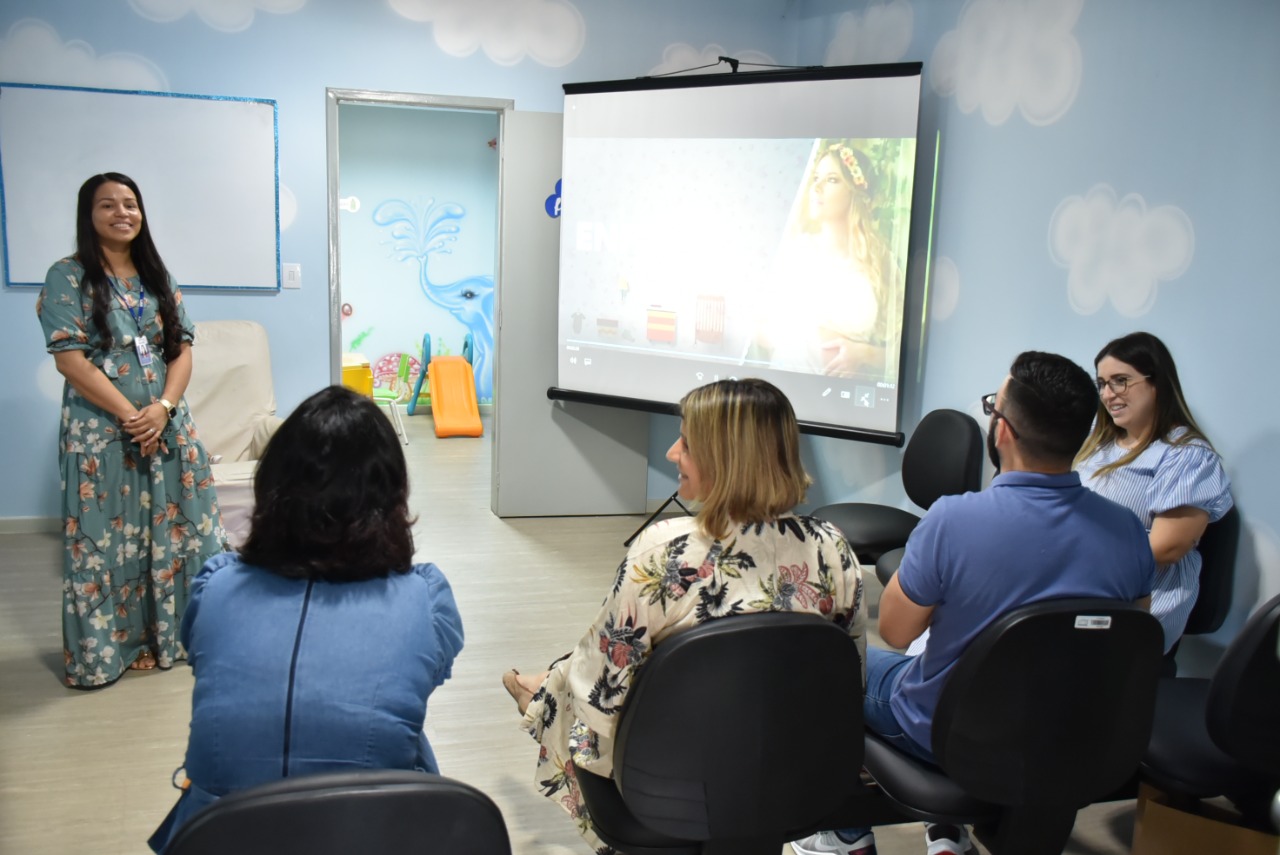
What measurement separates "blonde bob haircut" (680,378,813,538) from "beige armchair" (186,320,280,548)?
3105 mm

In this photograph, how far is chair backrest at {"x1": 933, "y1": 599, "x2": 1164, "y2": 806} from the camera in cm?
152

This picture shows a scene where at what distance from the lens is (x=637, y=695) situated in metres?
1.46

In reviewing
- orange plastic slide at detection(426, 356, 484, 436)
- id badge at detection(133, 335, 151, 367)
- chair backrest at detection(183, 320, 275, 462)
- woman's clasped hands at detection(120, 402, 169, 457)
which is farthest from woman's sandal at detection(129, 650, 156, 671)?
orange plastic slide at detection(426, 356, 484, 436)

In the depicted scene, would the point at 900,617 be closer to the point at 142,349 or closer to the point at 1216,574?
the point at 1216,574

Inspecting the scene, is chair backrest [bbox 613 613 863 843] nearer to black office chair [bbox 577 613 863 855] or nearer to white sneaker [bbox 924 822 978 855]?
black office chair [bbox 577 613 863 855]

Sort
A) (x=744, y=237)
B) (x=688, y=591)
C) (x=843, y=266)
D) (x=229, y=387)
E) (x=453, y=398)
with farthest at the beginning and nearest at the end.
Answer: (x=453, y=398) → (x=229, y=387) → (x=744, y=237) → (x=843, y=266) → (x=688, y=591)

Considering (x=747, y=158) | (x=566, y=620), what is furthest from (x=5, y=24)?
(x=566, y=620)

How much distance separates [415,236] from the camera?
7.78 m

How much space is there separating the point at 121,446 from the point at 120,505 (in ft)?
0.61

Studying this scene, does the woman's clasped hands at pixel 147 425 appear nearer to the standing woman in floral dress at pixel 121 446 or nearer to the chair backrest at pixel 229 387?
the standing woman in floral dress at pixel 121 446

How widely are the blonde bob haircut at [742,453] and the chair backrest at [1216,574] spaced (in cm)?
139

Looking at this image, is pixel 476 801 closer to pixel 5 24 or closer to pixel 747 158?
pixel 747 158

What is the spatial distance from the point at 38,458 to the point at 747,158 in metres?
3.57

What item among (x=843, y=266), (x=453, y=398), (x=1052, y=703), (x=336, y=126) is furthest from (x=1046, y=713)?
(x=453, y=398)
